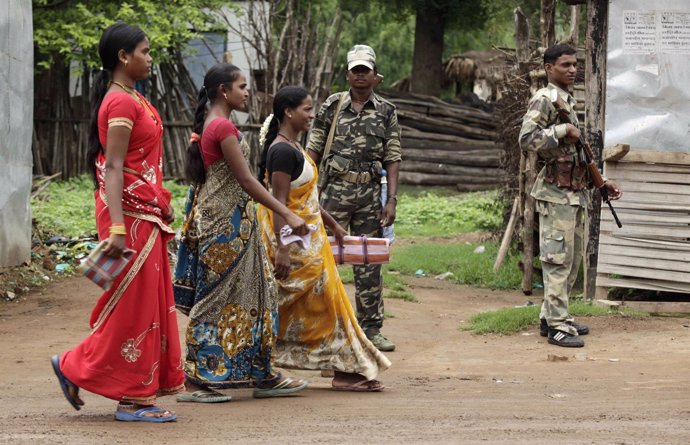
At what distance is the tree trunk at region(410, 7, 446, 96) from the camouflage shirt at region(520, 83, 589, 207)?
16056 mm

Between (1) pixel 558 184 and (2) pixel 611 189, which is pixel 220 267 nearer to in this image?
(1) pixel 558 184

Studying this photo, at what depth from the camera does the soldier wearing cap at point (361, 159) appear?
7.39 metres

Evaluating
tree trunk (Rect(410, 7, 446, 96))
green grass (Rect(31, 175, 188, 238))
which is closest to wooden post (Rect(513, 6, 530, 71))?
green grass (Rect(31, 175, 188, 238))

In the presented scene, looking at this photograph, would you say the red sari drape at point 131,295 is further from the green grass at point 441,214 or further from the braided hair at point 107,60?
the green grass at point 441,214

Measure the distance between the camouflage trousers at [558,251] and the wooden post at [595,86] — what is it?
4.28 feet

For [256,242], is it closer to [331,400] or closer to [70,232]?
[331,400]

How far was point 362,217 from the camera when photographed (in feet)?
24.5

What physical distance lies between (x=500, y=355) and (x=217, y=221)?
271 centimetres

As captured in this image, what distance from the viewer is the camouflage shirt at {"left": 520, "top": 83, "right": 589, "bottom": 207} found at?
24.3 feet

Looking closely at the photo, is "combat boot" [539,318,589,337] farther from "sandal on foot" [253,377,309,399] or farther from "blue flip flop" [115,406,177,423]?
"blue flip flop" [115,406,177,423]

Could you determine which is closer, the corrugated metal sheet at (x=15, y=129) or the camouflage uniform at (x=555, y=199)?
the camouflage uniform at (x=555, y=199)

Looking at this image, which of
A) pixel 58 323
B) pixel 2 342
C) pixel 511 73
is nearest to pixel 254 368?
pixel 2 342

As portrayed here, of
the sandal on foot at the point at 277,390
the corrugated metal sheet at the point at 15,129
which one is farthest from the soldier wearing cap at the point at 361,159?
the corrugated metal sheet at the point at 15,129

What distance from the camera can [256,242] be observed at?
222 inches
